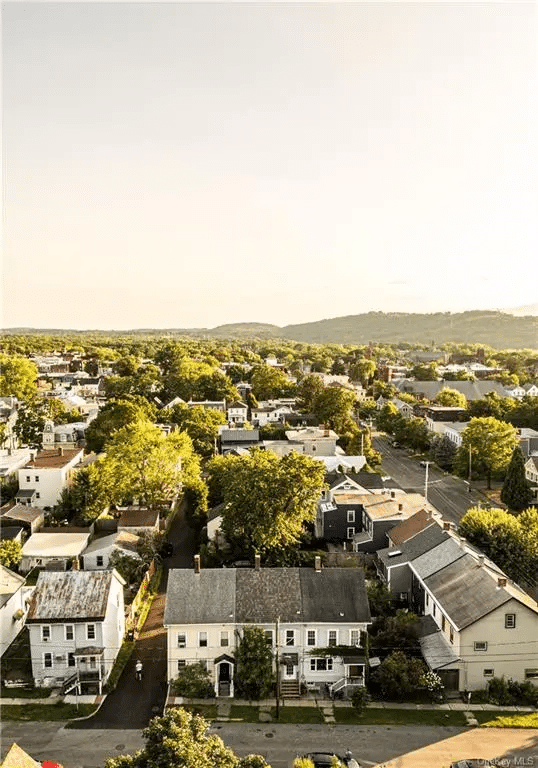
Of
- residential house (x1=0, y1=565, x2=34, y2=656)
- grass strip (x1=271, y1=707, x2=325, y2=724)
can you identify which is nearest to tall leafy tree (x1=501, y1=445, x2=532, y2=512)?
grass strip (x1=271, y1=707, x2=325, y2=724)

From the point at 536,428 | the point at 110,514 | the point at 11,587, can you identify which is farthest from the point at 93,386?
the point at 11,587

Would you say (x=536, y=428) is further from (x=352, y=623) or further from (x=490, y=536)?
(x=352, y=623)

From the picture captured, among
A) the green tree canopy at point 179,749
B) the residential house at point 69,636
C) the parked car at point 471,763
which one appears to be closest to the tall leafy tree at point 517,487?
the parked car at point 471,763

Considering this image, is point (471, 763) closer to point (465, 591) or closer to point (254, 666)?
point (465, 591)

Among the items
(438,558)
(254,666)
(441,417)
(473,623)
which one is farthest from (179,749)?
(441,417)

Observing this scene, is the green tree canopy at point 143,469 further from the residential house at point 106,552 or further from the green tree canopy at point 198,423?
the green tree canopy at point 198,423

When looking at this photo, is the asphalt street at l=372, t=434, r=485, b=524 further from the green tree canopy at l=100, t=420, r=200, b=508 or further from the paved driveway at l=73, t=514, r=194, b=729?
the paved driveway at l=73, t=514, r=194, b=729
